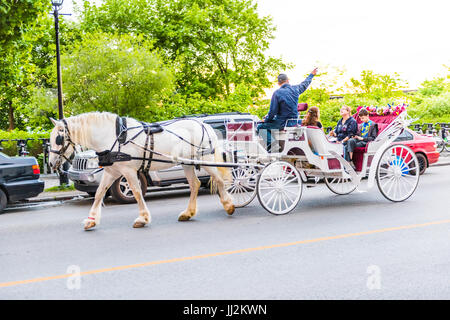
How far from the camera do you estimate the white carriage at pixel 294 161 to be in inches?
341

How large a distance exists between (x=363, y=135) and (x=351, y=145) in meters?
Result: 0.47

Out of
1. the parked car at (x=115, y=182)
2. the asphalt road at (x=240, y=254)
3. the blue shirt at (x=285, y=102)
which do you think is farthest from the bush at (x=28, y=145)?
the blue shirt at (x=285, y=102)

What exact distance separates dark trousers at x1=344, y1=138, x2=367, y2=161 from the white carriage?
17 cm

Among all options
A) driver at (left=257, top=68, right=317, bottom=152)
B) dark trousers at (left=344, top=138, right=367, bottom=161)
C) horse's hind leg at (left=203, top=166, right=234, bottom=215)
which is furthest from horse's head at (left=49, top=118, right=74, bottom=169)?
dark trousers at (left=344, top=138, right=367, bottom=161)

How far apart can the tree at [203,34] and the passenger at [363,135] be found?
21.9m

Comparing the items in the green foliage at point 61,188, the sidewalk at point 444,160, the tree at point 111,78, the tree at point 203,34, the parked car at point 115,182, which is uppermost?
the tree at point 203,34

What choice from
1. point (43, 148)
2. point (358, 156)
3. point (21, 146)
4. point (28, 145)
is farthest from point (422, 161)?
point (28, 145)

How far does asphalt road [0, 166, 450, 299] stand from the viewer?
4.83 m

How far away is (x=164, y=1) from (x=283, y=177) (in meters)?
29.7

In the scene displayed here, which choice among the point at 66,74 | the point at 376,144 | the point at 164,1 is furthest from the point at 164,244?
the point at 164,1

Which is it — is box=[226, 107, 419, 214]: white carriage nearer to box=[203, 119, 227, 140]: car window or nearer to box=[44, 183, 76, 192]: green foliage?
box=[203, 119, 227, 140]: car window

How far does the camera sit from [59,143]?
775 cm

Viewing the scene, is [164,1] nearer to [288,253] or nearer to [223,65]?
[223,65]

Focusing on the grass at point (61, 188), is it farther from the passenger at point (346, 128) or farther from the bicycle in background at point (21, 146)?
the passenger at point (346, 128)
